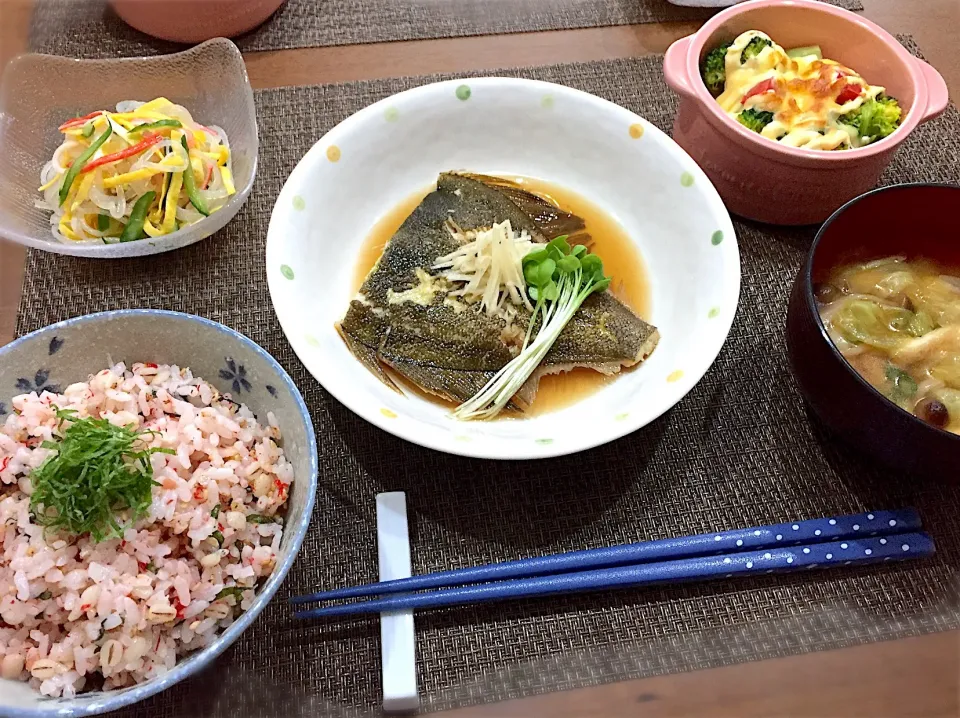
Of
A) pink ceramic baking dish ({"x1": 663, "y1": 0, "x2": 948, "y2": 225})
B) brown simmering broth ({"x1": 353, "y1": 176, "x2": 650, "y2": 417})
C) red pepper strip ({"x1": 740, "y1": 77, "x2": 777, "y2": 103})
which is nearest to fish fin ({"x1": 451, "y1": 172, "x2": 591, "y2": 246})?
brown simmering broth ({"x1": 353, "y1": 176, "x2": 650, "y2": 417})

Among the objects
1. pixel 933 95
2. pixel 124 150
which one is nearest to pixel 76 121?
pixel 124 150

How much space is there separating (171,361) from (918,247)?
1.29m

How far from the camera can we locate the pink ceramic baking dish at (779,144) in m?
1.24

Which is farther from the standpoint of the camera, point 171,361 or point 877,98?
point 877,98

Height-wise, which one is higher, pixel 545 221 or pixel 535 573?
pixel 545 221

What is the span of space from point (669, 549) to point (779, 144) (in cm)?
77

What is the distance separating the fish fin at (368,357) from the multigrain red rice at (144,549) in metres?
0.23

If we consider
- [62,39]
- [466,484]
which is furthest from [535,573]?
[62,39]

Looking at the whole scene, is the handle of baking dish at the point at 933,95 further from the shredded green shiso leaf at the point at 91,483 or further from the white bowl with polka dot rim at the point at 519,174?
the shredded green shiso leaf at the point at 91,483

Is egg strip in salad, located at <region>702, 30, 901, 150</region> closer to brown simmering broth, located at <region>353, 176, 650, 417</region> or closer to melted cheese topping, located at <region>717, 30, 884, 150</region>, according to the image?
melted cheese topping, located at <region>717, 30, 884, 150</region>

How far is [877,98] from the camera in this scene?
1328 mm

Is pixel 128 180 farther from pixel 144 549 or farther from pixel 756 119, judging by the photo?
pixel 756 119

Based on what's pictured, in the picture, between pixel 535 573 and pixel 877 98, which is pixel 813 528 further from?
pixel 877 98

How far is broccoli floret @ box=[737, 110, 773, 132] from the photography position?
130cm
